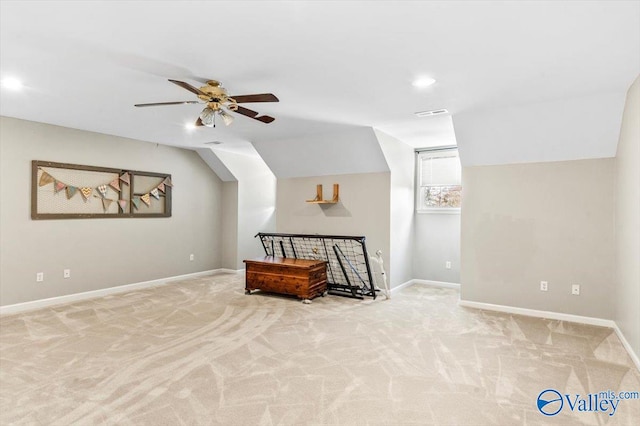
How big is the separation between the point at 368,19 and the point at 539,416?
2.87m

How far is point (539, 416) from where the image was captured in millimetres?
2373

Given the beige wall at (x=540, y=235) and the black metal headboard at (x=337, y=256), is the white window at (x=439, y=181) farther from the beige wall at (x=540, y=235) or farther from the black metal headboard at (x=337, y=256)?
the black metal headboard at (x=337, y=256)

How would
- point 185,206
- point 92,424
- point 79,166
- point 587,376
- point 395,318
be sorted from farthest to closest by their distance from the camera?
point 185,206, point 79,166, point 395,318, point 587,376, point 92,424

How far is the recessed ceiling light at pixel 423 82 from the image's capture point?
10.8 feet

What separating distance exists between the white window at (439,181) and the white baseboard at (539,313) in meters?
1.90

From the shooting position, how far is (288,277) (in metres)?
5.44

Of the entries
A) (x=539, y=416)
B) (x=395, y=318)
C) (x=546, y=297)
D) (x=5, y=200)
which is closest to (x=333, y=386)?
(x=539, y=416)

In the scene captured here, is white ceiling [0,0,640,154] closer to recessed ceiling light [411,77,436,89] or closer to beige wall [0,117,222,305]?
recessed ceiling light [411,77,436,89]

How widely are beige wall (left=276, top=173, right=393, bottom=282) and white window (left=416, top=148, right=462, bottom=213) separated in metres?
1.25

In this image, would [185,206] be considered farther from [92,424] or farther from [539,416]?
[539,416]

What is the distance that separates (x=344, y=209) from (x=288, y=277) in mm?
1606

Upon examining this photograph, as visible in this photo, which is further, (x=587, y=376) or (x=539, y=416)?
(x=587, y=376)

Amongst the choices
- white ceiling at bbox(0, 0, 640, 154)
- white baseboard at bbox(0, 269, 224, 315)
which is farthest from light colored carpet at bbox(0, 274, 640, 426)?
white ceiling at bbox(0, 0, 640, 154)

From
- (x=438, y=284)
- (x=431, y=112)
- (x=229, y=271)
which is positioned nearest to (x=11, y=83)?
(x=431, y=112)
